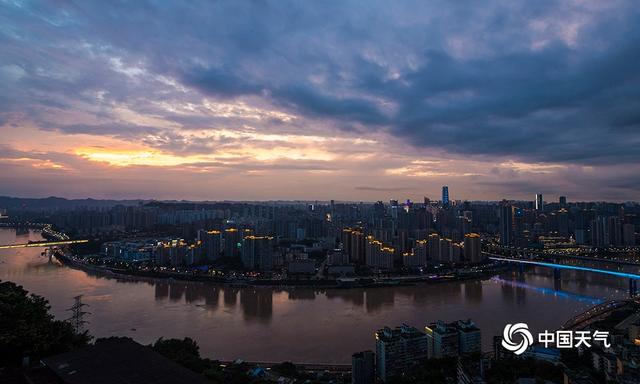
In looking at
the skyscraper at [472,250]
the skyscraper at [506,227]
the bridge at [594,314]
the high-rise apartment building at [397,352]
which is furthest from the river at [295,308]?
the skyscraper at [506,227]

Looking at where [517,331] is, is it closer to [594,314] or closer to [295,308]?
[594,314]

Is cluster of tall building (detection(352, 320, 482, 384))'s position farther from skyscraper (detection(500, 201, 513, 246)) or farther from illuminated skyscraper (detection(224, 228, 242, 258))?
skyscraper (detection(500, 201, 513, 246))

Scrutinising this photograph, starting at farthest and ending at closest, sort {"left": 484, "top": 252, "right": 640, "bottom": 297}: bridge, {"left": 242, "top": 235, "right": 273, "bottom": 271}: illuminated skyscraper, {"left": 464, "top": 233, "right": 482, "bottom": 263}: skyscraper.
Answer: {"left": 464, "top": 233, "right": 482, "bottom": 263}: skyscraper, {"left": 242, "top": 235, "right": 273, "bottom": 271}: illuminated skyscraper, {"left": 484, "top": 252, "right": 640, "bottom": 297}: bridge

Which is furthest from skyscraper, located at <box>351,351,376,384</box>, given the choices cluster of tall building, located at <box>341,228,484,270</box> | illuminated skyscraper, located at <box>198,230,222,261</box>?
illuminated skyscraper, located at <box>198,230,222,261</box>

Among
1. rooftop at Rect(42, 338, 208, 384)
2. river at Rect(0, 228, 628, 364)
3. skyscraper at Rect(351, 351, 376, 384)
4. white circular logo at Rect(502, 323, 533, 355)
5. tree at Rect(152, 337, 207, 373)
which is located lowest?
river at Rect(0, 228, 628, 364)

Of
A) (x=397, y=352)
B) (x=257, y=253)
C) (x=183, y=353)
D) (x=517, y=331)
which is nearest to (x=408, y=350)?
(x=397, y=352)
